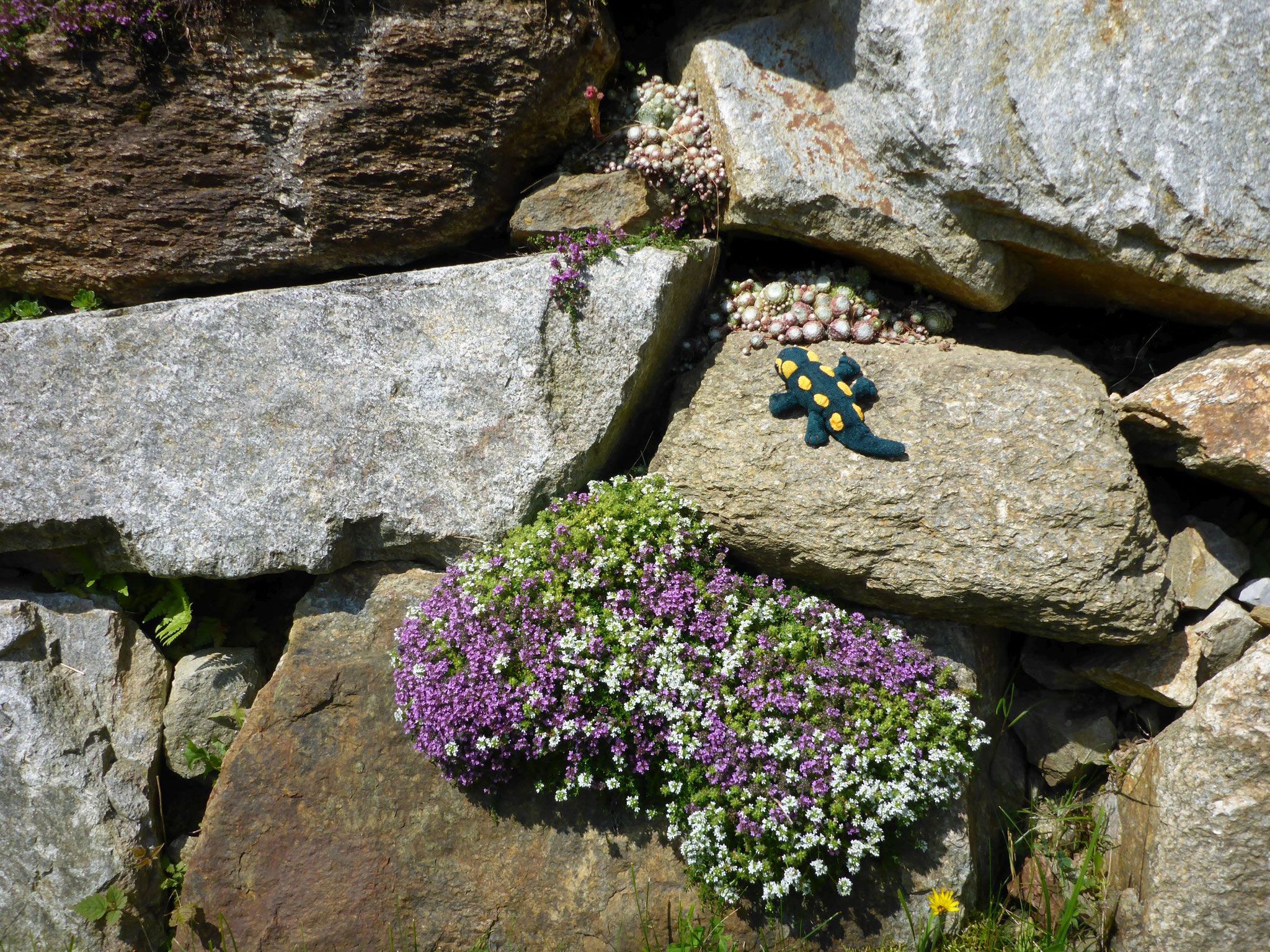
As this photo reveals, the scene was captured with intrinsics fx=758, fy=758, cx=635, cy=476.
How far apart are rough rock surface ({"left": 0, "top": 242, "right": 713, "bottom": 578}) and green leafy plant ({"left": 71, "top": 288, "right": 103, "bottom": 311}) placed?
35 centimetres

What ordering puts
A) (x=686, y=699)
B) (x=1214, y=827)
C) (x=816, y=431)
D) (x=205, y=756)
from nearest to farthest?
1. (x=1214, y=827)
2. (x=686, y=699)
3. (x=816, y=431)
4. (x=205, y=756)

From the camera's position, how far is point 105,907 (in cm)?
443

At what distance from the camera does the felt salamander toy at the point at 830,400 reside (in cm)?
432

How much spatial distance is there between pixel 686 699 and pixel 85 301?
4.71 m

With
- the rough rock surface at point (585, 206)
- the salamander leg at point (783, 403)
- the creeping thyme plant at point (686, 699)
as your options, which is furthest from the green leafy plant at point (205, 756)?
the salamander leg at point (783, 403)

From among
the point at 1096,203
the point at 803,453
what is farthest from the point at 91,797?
the point at 1096,203

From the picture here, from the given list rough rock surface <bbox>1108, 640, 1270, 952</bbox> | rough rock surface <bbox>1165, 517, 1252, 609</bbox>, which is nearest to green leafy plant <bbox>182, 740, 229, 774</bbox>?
rough rock surface <bbox>1108, 640, 1270, 952</bbox>

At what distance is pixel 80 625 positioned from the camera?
190 inches

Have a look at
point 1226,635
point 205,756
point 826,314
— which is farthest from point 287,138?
point 1226,635

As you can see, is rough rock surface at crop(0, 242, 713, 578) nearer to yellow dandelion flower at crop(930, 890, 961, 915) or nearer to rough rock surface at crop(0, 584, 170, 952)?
rough rock surface at crop(0, 584, 170, 952)

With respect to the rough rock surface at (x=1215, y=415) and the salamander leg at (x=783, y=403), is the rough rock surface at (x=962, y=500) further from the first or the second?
the rough rock surface at (x=1215, y=415)

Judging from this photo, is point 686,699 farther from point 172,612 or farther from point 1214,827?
point 172,612

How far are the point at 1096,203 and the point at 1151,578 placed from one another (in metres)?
2.10

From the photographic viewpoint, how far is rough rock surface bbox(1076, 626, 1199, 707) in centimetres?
440
